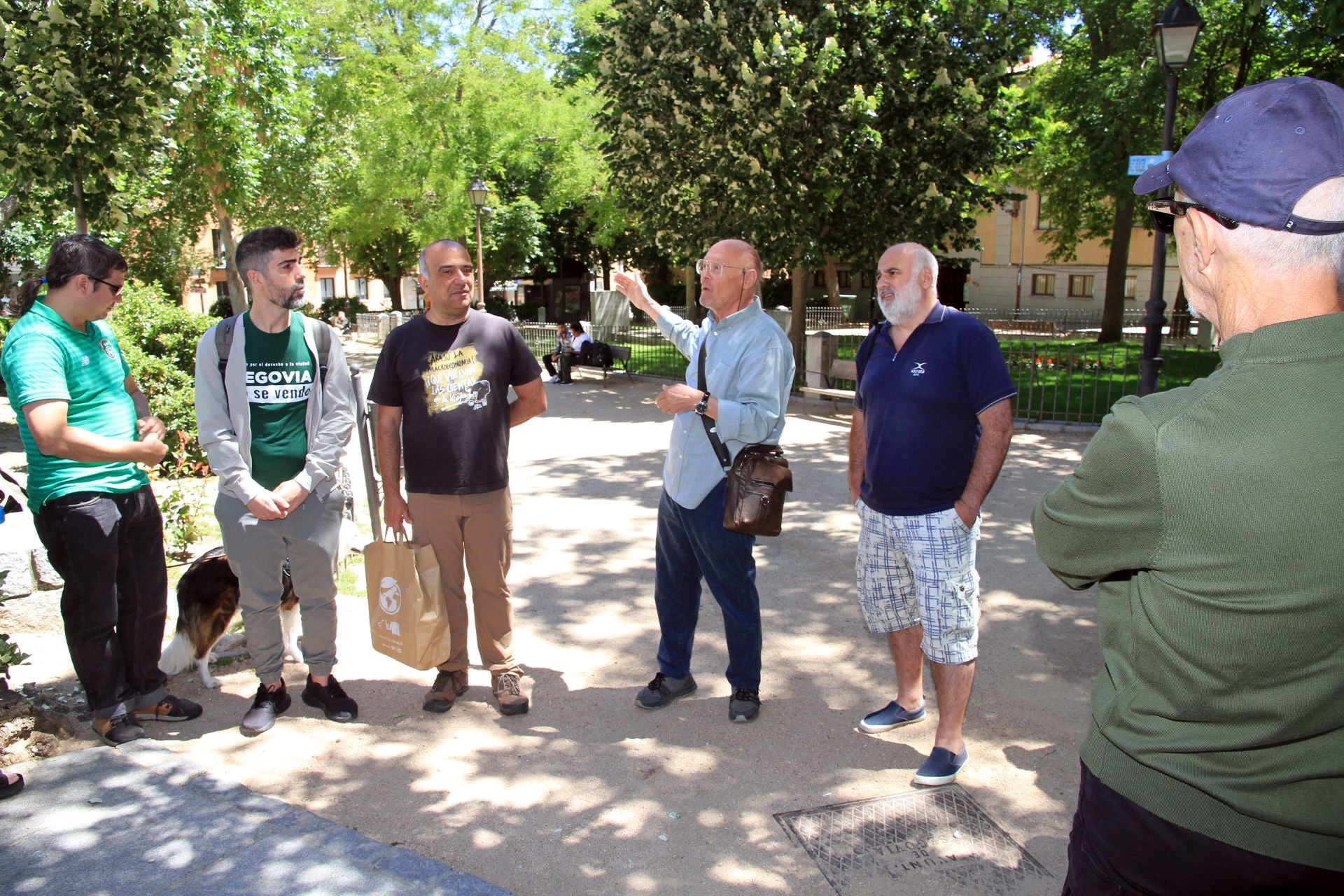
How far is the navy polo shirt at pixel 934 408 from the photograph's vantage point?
11.8 ft

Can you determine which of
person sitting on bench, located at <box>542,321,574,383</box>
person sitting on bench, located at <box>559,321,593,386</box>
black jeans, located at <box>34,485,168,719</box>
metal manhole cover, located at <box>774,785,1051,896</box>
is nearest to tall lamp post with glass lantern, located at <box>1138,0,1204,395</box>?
metal manhole cover, located at <box>774,785,1051,896</box>

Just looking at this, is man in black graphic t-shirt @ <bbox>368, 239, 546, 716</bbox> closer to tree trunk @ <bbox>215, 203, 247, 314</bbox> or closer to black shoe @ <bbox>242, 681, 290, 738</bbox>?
black shoe @ <bbox>242, 681, 290, 738</bbox>

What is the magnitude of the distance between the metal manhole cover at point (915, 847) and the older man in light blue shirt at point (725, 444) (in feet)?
2.77

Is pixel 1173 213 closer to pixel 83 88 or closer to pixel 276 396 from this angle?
pixel 276 396

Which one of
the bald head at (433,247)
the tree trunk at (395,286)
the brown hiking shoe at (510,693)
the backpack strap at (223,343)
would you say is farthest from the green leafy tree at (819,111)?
the tree trunk at (395,286)

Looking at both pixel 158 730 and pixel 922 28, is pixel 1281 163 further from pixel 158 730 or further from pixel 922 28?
pixel 922 28

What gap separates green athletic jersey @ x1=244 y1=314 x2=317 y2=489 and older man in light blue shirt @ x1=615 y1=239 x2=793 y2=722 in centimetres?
153

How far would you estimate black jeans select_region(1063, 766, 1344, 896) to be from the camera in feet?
5.13

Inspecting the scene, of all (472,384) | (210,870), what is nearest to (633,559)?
(472,384)

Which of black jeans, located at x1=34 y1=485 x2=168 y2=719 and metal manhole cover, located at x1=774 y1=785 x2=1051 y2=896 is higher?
black jeans, located at x1=34 y1=485 x2=168 y2=719

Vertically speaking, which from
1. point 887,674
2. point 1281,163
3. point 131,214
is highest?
point 131,214

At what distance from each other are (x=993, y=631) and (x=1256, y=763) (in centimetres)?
394

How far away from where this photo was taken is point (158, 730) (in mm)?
4152

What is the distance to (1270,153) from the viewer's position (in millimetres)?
1436
